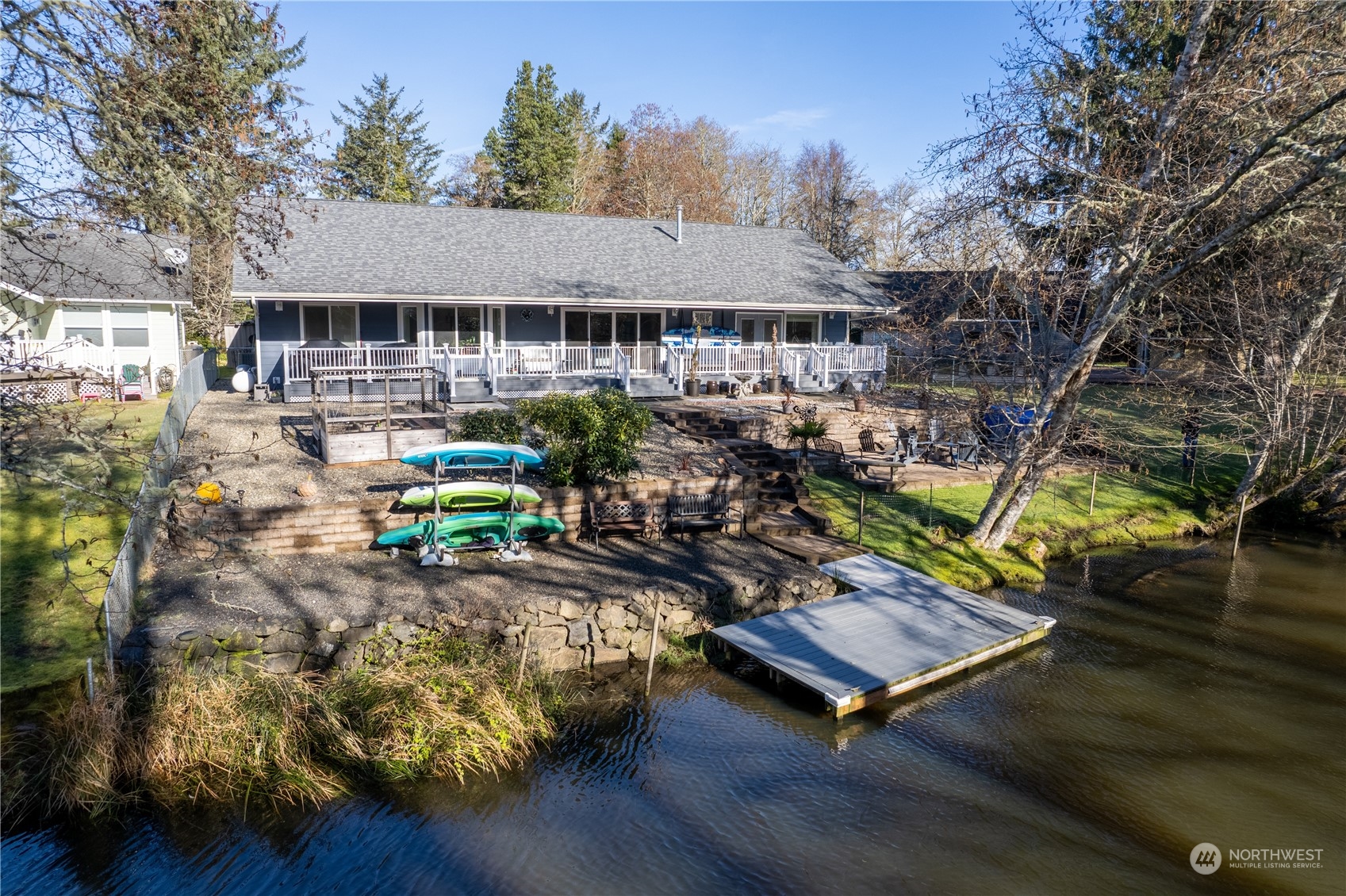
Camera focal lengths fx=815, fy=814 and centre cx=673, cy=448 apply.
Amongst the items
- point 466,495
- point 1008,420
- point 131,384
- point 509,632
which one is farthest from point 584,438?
point 131,384

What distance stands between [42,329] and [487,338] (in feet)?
43.9

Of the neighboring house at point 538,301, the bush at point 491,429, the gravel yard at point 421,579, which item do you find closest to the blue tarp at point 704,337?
the neighboring house at point 538,301

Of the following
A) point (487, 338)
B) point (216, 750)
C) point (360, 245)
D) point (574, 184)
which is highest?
point (574, 184)

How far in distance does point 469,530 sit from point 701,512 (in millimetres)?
4083

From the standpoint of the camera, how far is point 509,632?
1035 centimetres

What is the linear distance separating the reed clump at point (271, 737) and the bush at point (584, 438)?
194 inches

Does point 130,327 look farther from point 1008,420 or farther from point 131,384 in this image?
point 1008,420

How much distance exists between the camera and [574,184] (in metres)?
46.1

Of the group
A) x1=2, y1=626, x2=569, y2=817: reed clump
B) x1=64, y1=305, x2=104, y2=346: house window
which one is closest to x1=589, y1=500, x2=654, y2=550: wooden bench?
x1=2, y1=626, x2=569, y2=817: reed clump

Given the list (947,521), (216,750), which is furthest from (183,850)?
(947,521)

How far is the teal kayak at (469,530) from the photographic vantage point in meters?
11.9

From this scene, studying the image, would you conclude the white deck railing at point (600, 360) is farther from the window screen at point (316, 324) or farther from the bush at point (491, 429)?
the bush at point (491, 429)

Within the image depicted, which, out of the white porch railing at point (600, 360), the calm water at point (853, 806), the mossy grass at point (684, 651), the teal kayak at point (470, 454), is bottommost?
the calm water at point (853, 806)

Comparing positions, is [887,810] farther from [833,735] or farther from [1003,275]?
[1003,275]
